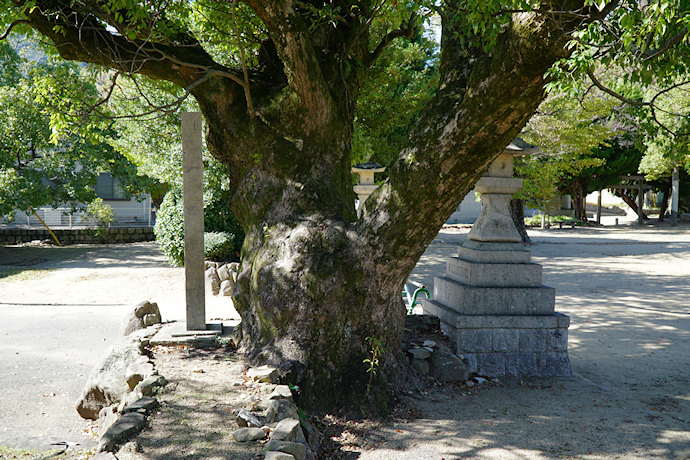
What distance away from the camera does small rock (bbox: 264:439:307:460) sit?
321cm

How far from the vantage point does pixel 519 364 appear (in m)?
5.85

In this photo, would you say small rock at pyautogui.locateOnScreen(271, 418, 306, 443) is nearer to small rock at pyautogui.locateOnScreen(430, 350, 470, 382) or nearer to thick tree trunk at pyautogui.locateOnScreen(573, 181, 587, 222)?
small rock at pyautogui.locateOnScreen(430, 350, 470, 382)

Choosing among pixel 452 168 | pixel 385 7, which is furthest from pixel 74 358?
pixel 385 7

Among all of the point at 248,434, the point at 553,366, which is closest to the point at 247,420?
→ the point at 248,434

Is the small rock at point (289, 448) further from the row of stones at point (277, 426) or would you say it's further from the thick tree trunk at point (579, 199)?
the thick tree trunk at point (579, 199)

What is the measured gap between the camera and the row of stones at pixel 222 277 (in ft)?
34.0

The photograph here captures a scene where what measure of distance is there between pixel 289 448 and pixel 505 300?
3.59m

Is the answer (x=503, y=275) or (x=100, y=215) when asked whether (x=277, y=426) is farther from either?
(x=100, y=215)

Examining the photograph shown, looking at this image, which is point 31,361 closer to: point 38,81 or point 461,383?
point 38,81

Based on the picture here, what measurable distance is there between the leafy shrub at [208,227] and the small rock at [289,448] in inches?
342

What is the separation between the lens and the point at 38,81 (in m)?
6.59

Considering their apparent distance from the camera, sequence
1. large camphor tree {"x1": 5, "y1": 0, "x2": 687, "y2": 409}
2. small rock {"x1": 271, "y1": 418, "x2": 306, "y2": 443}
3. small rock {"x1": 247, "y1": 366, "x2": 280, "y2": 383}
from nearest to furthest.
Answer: small rock {"x1": 271, "y1": 418, "x2": 306, "y2": 443}
large camphor tree {"x1": 5, "y1": 0, "x2": 687, "y2": 409}
small rock {"x1": 247, "y1": 366, "x2": 280, "y2": 383}

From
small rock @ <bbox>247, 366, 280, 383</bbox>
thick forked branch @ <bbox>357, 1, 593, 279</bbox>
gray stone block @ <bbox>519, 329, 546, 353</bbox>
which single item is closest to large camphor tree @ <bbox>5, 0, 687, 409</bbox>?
thick forked branch @ <bbox>357, 1, 593, 279</bbox>

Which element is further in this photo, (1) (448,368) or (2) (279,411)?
(1) (448,368)
